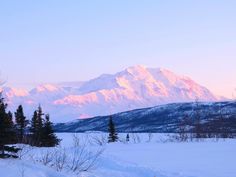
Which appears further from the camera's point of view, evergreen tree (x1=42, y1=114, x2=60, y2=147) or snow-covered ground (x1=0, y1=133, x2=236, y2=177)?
evergreen tree (x1=42, y1=114, x2=60, y2=147)

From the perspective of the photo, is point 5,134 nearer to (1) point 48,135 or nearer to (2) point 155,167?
(2) point 155,167

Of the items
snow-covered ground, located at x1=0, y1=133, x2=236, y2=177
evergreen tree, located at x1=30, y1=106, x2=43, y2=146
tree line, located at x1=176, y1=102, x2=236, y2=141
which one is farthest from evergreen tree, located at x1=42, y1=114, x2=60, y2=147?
snow-covered ground, located at x1=0, y1=133, x2=236, y2=177

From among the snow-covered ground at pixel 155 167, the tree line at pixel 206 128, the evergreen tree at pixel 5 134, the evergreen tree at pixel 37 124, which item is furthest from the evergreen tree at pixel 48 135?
the evergreen tree at pixel 5 134

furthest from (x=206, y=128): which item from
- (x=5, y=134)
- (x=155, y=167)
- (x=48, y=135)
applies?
(x=5, y=134)

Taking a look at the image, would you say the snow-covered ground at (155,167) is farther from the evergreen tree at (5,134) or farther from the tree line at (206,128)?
the tree line at (206,128)

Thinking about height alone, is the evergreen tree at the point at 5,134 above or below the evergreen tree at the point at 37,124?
below

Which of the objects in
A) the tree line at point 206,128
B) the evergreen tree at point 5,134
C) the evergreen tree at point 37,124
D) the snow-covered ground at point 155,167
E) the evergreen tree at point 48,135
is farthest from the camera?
the evergreen tree at point 37,124

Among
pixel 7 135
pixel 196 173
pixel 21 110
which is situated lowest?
pixel 196 173

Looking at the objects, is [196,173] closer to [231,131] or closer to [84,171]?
[84,171]

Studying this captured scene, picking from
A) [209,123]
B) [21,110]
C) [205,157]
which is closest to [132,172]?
[205,157]

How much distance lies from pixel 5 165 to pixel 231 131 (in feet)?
136

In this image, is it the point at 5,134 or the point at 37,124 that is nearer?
the point at 5,134

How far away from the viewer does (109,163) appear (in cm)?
1755

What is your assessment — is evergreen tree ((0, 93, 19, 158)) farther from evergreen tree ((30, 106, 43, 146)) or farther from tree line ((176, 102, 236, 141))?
evergreen tree ((30, 106, 43, 146))
